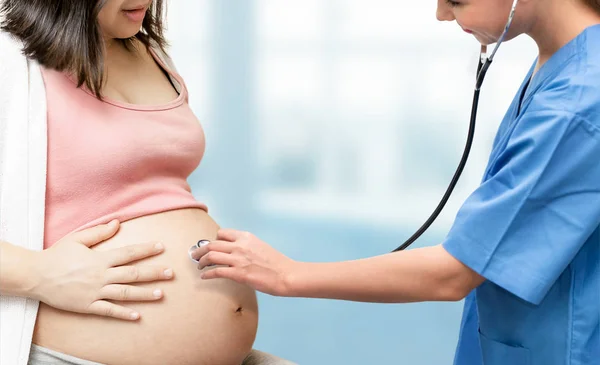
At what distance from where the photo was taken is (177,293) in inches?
45.4

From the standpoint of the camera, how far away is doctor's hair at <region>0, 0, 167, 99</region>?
44.5 inches

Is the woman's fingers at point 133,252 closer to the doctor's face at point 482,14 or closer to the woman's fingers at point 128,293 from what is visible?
the woman's fingers at point 128,293

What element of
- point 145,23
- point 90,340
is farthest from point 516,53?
point 90,340

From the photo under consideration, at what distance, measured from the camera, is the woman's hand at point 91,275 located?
106cm

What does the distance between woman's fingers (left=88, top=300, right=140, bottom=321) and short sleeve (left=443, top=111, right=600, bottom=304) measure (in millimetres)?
492

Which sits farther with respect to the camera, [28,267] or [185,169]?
[185,169]

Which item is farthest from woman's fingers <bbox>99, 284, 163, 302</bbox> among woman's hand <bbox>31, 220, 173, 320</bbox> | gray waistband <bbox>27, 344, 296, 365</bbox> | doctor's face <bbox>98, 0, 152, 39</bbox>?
doctor's face <bbox>98, 0, 152, 39</bbox>

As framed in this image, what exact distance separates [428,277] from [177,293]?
398 mm

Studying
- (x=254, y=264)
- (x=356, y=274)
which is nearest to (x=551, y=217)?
(x=356, y=274)

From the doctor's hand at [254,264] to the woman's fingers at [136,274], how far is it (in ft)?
0.33

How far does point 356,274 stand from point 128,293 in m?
0.35

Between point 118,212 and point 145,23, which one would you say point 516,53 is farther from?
point 118,212

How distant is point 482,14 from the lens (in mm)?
1096

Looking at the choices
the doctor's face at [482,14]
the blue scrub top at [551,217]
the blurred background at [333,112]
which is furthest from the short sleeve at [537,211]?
the blurred background at [333,112]
